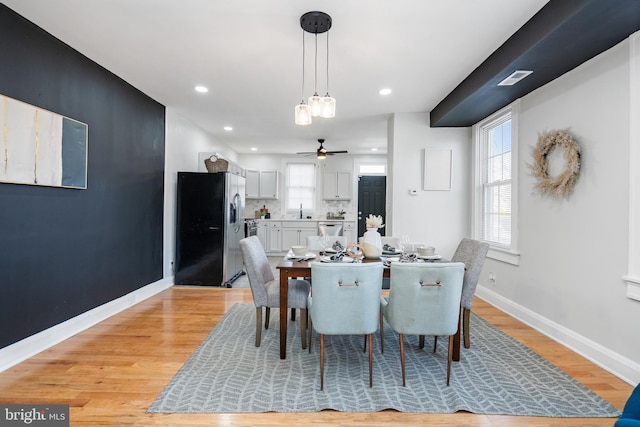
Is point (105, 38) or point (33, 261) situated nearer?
point (33, 261)

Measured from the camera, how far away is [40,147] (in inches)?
102

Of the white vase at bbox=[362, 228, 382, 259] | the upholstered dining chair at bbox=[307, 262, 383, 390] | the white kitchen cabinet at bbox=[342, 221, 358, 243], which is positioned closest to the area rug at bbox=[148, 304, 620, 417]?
the upholstered dining chair at bbox=[307, 262, 383, 390]

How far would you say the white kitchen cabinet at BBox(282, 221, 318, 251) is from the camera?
25.5 feet

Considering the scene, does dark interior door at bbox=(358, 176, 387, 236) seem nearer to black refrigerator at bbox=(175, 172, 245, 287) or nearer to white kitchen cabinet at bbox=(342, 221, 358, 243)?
white kitchen cabinet at bbox=(342, 221, 358, 243)

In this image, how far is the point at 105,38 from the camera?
277 centimetres

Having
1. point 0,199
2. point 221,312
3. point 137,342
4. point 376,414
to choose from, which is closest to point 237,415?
point 376,414

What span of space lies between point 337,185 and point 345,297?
20.1 feet

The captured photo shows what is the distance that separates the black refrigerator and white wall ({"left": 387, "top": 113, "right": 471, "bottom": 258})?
8.30 feet

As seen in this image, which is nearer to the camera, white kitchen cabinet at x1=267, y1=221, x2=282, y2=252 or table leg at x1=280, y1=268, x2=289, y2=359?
table leg at x1=280, y1=268, x2=289, y2=359

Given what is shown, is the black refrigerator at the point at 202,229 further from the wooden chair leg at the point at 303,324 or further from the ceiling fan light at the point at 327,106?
the ceiling fan light at the point at 327,106

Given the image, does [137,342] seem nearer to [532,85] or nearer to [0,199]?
[0,199]

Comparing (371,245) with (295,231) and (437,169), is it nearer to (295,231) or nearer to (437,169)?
(437,169)

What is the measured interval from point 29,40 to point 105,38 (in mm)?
520

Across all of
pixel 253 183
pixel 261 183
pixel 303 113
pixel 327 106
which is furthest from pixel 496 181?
pixel 253 183
